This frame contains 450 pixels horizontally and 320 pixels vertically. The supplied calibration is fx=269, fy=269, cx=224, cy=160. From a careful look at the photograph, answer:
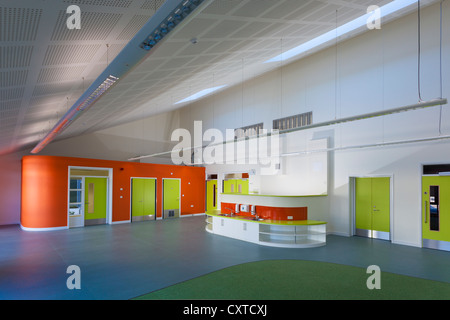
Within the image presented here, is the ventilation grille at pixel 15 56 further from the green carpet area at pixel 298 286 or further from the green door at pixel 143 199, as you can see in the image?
the green door at pixel 143 199

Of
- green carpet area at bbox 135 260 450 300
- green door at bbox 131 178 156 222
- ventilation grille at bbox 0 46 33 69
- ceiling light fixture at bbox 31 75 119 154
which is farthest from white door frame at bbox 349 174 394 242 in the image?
ventilation grille at bbox 0 46 33 69

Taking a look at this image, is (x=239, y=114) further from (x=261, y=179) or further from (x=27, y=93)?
(x=27, y=93)

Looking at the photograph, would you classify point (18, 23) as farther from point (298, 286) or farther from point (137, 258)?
point (137, 258)

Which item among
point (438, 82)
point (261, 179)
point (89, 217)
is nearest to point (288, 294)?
point (438, 82)

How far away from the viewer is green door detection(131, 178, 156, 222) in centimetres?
1227

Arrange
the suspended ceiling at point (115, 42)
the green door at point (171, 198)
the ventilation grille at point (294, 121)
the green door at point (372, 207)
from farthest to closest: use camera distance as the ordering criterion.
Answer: the green door at point (171, 198) < the ventilation grille at point (294, 121) < the green door at point (372, 207) < the suspended ceiling at point (115, 42)

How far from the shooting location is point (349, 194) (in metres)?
8.93

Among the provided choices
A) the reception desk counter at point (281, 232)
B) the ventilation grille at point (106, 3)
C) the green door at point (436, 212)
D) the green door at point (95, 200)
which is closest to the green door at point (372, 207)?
the green door at point (436, 212)

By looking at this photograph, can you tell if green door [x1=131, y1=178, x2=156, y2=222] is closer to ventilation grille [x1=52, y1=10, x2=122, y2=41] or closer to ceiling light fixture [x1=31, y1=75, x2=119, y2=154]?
ceiling light fixture [x1=31, y1=75, x2=119, y2=154]

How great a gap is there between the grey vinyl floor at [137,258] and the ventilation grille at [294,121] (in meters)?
4.25

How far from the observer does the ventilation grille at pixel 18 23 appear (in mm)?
2105

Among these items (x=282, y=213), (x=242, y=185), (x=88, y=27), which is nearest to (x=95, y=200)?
(x=242, y=185)

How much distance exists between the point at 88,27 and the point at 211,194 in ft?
41.7

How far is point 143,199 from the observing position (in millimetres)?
12539
